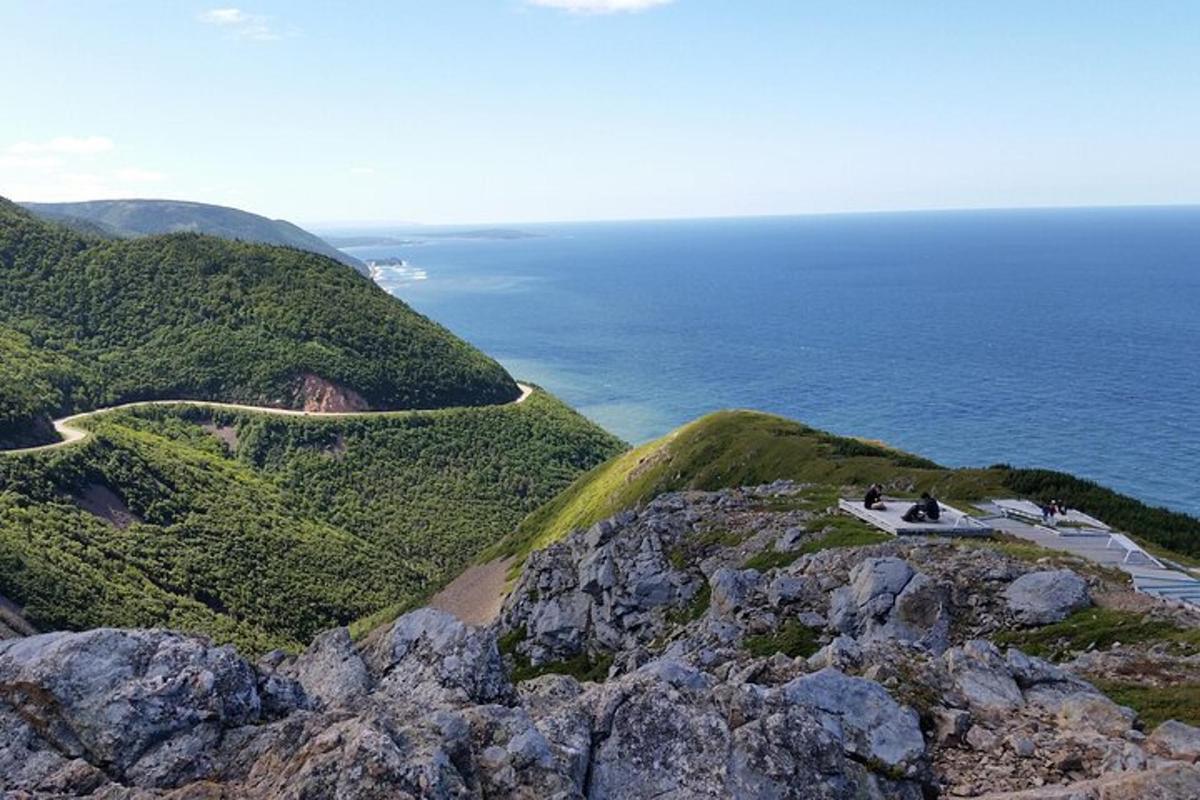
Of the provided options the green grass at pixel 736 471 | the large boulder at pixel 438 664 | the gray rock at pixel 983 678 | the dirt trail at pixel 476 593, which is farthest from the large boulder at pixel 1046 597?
the dirt trail at pixel 476 593

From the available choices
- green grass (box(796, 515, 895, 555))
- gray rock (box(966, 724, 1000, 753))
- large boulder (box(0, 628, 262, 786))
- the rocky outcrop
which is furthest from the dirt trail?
the rocky outcrop

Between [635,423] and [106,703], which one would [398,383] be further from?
[106,703]

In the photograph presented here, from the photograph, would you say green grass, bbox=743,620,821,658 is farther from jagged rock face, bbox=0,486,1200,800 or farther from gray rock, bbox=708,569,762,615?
jagged rock face, bbox=0,486,1200,800

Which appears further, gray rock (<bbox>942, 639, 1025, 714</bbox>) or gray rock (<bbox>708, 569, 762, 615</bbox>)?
gray rock (<bbox>708, 569, 762, 615</bbox>)

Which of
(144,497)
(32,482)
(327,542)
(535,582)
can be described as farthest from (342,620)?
(535,582)

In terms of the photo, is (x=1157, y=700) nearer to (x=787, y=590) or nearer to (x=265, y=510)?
(x=787, y=590)

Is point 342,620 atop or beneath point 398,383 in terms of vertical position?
beneath
